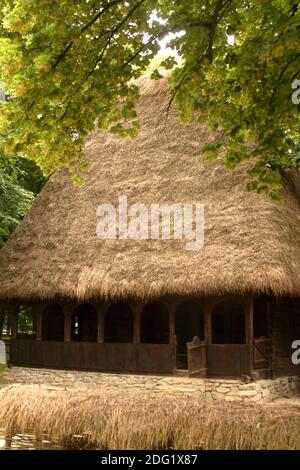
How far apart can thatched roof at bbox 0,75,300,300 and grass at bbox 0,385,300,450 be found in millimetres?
3436

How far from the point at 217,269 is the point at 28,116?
7005mm

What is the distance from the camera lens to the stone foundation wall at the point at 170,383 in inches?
556

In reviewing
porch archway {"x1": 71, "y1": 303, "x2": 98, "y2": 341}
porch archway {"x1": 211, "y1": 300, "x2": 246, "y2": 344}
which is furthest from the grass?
porch archway {"x1": 71, "y1": 303, "x2": 98, "y2": 341}

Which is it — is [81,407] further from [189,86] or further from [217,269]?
[189,86]

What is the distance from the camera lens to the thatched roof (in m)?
14.0

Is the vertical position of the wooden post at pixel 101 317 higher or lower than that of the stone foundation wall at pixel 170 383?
higher

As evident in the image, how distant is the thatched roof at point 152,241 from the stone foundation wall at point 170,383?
2.40 meters

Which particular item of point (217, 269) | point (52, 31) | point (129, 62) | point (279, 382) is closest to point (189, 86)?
point (129, 62)

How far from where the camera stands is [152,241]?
52.5 feet

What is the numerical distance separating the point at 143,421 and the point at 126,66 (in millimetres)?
6350

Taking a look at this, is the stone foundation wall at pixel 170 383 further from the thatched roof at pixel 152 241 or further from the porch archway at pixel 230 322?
the thatched roof at pixel 152 241

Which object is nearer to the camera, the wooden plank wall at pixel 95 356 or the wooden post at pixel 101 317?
the wooden plank wall at pixel 95 356

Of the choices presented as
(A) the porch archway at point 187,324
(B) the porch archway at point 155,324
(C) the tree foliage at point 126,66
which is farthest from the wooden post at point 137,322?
(C) the tree foliage at point 126,66

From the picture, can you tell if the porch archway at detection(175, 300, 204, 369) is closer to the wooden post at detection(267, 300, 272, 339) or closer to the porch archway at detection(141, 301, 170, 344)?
the porch archway at detection(141, 301, 170, 344)
